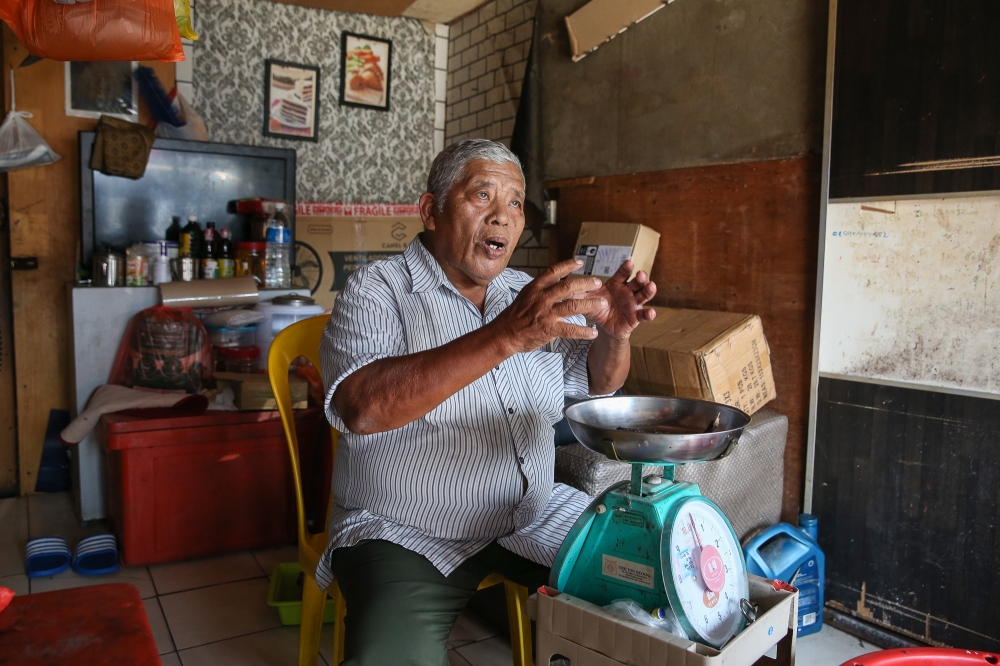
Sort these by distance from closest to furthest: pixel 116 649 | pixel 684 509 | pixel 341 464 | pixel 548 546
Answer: pixel 116 649
pixel 684 509
pixel 548 546
pixel 341 464

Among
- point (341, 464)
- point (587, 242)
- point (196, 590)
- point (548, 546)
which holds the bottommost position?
point (196, 590)

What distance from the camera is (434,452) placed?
1.73m

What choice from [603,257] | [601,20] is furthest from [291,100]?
[603,257]

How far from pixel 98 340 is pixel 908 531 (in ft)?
10.9

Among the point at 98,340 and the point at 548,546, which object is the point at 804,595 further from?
the point at 98,340

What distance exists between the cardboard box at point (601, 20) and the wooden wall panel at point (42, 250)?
2.53 meters

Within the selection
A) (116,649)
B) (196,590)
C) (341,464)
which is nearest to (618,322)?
(341,464)

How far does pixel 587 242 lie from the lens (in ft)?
10.8

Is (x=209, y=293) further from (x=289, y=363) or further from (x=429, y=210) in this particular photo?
(x=429, y=210)

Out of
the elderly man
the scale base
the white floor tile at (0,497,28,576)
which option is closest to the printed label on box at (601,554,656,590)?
the scale base

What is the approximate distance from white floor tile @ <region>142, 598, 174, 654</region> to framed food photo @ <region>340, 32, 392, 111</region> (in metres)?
3.33

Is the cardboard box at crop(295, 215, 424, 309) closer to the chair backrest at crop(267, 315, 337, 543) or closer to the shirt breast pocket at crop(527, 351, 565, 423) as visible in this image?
the chair backrest at crop(267, 315, 337, 543)

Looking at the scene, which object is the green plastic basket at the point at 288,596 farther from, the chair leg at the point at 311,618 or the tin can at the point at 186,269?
the tin can at the point at 186,269

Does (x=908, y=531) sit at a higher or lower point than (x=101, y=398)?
lower
